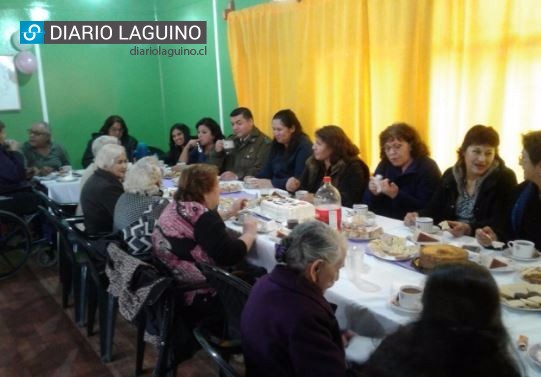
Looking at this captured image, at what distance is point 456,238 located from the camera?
209 centimetres

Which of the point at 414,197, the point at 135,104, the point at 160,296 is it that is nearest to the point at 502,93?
the point at 414,197

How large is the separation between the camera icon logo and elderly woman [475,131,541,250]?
5130 millimetres

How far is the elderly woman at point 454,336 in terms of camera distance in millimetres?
793

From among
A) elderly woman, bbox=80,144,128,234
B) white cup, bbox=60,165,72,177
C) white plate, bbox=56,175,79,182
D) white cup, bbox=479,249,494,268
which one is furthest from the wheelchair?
white cup, bbox=479,249,494,268

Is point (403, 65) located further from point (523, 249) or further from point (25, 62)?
point (25, 62)

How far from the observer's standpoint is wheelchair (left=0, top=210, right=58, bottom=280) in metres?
3.64

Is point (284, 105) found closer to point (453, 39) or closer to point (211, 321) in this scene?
Answer: point (453, 39)

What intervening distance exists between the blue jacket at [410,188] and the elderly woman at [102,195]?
1548 millimetres

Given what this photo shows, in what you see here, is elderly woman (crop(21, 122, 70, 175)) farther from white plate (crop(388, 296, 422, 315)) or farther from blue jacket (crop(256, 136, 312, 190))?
white plate (crop(388, 296, 422, 315))

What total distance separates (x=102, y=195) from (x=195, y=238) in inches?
38.6

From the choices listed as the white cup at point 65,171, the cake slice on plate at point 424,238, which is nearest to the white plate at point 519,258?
the cake slice on plate at point 424,238

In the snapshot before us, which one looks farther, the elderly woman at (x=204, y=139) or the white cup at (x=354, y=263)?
the elderly woman at (x=204, y=139)

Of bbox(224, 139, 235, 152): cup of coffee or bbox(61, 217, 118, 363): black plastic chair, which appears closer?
bbox(61, 217, 118, 363): black plastic chair

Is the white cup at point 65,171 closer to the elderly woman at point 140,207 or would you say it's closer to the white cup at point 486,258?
the elderly woman at point 140,207
